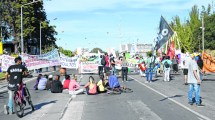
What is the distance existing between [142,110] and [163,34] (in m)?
8.15

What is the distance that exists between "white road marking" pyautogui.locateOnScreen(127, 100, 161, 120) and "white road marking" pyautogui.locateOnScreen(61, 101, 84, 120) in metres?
1.68

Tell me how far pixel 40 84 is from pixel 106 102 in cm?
695

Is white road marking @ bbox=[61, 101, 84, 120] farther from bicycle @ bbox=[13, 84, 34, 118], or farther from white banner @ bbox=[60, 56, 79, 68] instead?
white banner @ bbox=[60, 56, 79, 68]

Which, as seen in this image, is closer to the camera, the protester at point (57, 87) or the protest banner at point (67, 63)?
the protester at point (57, 87)

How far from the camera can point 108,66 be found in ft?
→ 96.5

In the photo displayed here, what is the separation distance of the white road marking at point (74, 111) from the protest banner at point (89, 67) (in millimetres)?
24127

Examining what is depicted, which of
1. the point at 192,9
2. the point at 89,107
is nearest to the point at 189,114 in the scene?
the point at 89,107

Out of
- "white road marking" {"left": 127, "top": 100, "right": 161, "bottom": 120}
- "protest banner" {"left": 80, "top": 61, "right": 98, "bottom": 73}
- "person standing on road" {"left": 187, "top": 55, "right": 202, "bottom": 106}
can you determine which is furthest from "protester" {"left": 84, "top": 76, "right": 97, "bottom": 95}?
"protest banner" {"left": 80, "top": 61, "right": 98, "bottom": 73}

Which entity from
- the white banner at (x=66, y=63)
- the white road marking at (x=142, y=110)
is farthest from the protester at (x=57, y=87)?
the white banner at (x=66, y=63)

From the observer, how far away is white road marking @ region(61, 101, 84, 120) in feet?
37.9

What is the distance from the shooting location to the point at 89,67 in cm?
3975

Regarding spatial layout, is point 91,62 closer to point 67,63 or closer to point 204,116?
point 67,63

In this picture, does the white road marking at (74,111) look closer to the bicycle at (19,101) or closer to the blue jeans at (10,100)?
the bicycle at (19,101)

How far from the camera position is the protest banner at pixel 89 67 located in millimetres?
39594
